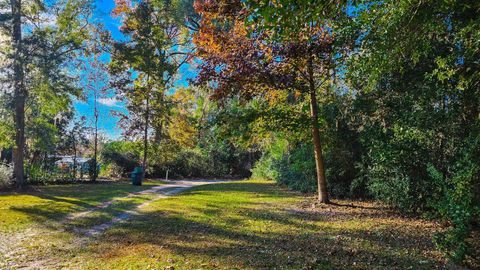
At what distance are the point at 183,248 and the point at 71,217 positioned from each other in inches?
178

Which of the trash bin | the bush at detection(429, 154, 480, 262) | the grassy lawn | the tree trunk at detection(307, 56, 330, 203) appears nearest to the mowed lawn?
the grassy lawn

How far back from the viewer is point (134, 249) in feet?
18.7

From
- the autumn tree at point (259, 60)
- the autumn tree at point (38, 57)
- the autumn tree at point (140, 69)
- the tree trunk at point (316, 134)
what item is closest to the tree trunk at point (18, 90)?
the autumn tree at point (38, 57)

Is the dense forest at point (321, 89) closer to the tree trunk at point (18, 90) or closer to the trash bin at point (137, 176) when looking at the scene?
the tree trunk at point (18, 90)

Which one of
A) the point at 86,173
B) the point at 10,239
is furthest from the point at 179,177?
the point at 10,239

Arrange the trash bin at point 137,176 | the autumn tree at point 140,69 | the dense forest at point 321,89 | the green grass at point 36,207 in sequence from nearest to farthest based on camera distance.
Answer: the dense forest at point 321,89
the green grass at point 36,207
the trash bin at point 137,176
the autumn tree at point 140,69

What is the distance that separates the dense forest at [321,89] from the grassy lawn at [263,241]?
754 millimetres

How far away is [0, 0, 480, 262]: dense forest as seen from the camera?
19.4ft

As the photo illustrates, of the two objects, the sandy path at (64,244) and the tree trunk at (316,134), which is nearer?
the sandy path at (64,244)

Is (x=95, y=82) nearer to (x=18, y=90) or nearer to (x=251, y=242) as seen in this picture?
(x=18, y=90)

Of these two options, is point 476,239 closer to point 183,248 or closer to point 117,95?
point 183,248

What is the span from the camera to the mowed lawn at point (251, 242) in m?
4.89

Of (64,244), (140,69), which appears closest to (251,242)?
(64,244)

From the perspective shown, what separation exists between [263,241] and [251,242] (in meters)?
0.22
